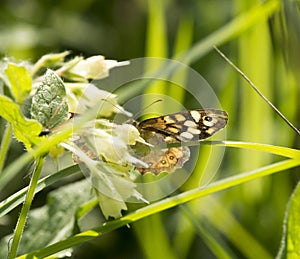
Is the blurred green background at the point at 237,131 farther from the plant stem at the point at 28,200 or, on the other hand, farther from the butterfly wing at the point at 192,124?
the plant stem at the point at 28,200

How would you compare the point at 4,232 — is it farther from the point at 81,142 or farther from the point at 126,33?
the point at 126,33

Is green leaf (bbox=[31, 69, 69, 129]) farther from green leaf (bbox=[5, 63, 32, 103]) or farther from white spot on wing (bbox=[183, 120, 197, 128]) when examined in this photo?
white spot on wing (bbox=[183, 120, 197, 128])

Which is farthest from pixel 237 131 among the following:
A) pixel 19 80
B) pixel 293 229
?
pixel 19 80

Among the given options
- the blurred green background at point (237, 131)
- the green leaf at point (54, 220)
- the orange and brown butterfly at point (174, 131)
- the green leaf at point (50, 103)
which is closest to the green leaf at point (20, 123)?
the green leaf at point (50, 103)

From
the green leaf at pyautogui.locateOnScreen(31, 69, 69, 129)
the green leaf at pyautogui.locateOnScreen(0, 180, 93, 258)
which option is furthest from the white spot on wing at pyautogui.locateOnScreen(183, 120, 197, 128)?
the green leaf at pyautogui.locateOnScreen(0, 180, 93, 258)

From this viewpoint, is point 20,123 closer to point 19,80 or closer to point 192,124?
point 19,80

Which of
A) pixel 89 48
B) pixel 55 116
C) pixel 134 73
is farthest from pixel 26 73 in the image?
pixel 89 48
